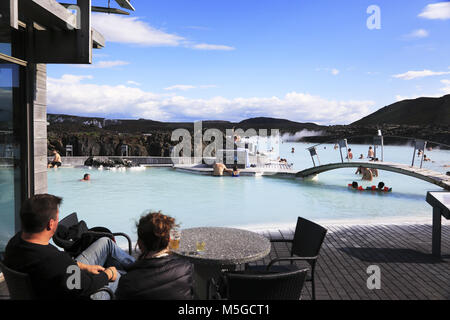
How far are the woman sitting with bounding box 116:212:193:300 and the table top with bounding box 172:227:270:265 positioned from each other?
1.74 feet

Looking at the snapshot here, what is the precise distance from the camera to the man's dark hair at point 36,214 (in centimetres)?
208

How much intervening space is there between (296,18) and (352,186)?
7884 mm

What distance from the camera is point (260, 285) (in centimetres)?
210

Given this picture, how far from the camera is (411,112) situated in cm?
8012

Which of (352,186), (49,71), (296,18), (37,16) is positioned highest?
(296,18)

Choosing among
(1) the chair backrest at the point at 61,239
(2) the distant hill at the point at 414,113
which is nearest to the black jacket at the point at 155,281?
(1) the chair backrest at the point at 61,239

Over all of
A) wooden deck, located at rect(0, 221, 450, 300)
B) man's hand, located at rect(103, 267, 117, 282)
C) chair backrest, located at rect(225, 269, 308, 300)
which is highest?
chair backrest, located at rect(225, 269, 308, 300)

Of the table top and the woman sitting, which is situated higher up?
the woman sitting

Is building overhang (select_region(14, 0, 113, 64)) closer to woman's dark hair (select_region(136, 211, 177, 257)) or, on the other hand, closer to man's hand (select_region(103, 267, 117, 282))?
man's hand (select_region(103, 267, 117, 282))

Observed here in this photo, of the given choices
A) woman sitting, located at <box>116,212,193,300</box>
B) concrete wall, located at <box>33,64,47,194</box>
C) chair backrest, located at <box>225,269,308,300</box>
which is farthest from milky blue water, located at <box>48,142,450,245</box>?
woman sitting, located at <box>116,212,193,300</box>

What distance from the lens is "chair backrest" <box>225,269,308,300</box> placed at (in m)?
2.08
